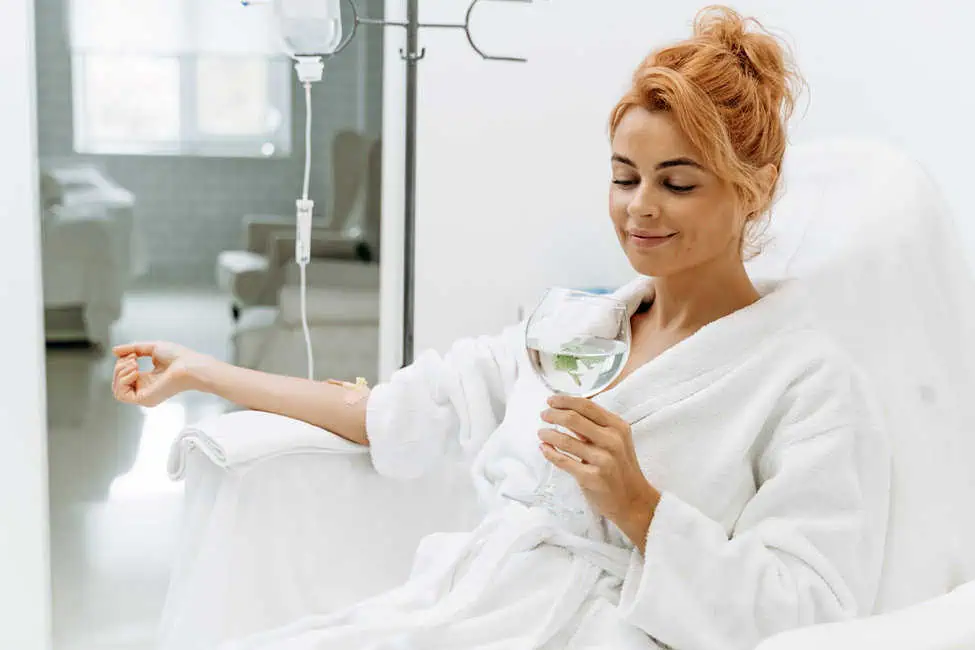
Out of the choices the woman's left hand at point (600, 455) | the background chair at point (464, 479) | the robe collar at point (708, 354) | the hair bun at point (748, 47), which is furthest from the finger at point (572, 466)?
the hair bun at point (748, 47)

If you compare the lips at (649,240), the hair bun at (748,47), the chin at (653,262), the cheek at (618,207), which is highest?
the hair bun at (748,47)

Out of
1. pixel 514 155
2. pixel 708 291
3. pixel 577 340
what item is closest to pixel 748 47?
pixel 708 291

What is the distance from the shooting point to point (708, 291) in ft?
4.68

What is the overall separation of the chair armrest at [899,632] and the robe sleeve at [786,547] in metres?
0.23

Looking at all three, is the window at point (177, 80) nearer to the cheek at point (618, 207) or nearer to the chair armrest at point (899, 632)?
the cheek at point (618, 207)

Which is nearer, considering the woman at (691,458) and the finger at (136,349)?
the woman at (691,458)

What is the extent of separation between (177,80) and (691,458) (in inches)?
71.1

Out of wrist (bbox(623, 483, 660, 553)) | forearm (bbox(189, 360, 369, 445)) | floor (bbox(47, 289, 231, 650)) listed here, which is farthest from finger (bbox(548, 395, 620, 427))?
floor (bbox(47, 289, 231, 650))

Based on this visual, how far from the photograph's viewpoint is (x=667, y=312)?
148 centimetres

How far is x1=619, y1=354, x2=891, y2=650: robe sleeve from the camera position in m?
1.21

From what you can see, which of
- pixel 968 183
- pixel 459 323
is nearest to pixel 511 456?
pixel 968 183

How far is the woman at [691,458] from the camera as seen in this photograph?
1.22 metres

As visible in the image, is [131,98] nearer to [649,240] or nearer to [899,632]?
[649,240]

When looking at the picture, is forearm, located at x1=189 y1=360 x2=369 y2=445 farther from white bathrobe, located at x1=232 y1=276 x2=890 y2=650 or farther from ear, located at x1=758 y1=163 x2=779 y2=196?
ear, located at x1=758 y1=163 x2=779 y2=196
